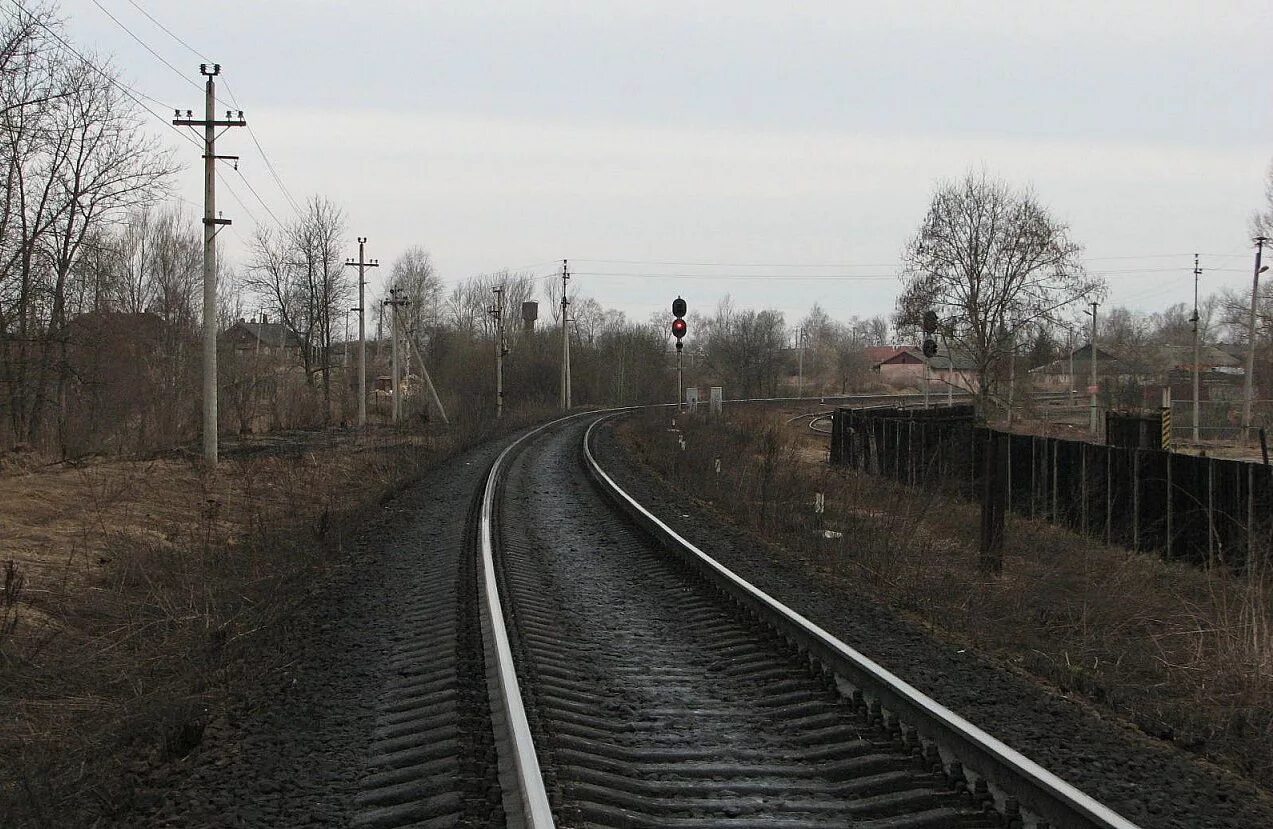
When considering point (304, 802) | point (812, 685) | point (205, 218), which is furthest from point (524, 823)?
point (205, 218)

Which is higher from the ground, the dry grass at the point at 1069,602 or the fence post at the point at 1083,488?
the fence post at the point at 1083,488

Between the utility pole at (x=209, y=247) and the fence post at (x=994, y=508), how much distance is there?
16481mm

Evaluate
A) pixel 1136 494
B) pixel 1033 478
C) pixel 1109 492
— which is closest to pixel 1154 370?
pixel 1033 478

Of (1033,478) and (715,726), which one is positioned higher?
(1033,478)

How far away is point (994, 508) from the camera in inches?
476

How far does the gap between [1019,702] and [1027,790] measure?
1.79 metres

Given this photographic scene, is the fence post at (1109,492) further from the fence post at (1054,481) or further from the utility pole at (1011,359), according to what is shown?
the utility pole at (1011,359)

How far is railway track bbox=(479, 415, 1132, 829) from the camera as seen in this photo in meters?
4.45

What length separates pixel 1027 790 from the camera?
4.43 metres

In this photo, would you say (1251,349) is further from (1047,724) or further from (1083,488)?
(1047,724)

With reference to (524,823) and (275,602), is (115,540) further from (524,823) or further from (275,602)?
(524,823)

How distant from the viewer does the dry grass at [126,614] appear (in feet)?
17.9

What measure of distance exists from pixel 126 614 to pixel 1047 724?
7.52 meters


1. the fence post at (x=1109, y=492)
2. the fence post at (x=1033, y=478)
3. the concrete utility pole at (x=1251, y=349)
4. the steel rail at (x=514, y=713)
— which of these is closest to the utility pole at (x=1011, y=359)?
the concrete utility pole at (x=1251, y=349)
